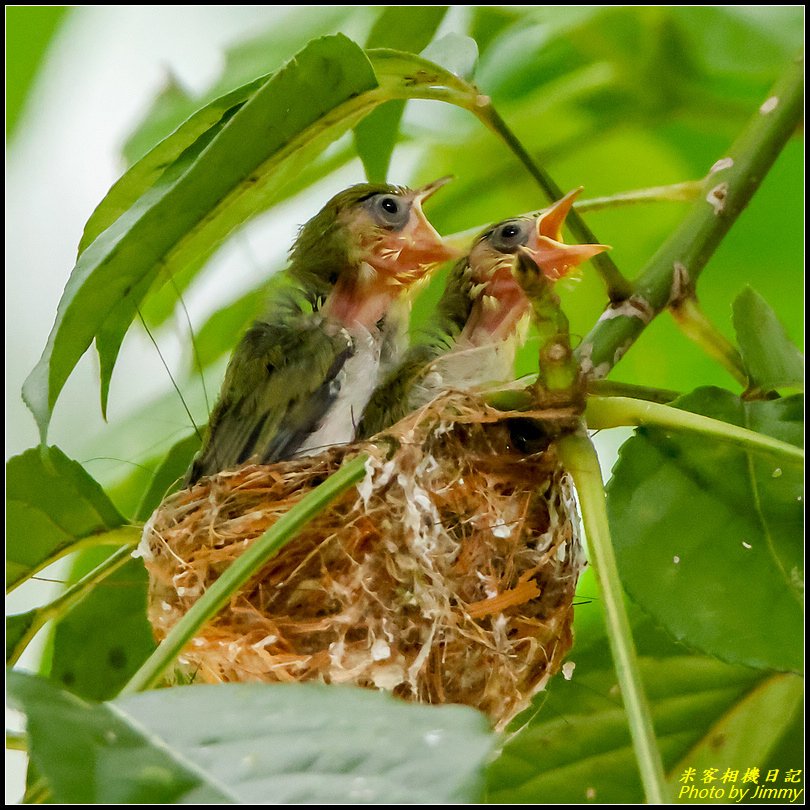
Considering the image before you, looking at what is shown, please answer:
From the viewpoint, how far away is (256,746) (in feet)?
1.92

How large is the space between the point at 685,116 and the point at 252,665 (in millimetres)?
1028

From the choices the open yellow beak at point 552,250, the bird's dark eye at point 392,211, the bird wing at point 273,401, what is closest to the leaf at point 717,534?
the open yellow beak at point 552,250

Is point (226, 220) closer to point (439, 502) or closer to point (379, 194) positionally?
point (439, 502)

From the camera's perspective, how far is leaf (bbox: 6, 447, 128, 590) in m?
1.11

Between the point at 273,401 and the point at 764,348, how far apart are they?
A: 67cm

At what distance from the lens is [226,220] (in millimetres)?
993

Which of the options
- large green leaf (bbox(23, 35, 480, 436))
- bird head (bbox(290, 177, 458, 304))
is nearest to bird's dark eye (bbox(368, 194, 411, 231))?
bird head (bbox(290, 177, 458, 304))

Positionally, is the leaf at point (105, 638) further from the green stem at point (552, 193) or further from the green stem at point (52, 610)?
the green stem at point (552, 193)

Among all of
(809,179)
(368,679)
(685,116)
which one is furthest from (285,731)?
(685,116)

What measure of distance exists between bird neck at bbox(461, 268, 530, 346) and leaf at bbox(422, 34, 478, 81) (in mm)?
412

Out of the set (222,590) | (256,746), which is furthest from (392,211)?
(256,746)

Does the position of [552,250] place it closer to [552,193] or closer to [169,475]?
[552,193]

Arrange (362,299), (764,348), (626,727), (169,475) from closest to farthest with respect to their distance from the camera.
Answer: (764,348), (626,727), (169,475), (362,299)

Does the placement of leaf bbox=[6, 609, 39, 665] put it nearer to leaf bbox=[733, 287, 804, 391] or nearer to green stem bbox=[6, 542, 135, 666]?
green stem bbox=[6, 542, 135, 666]
